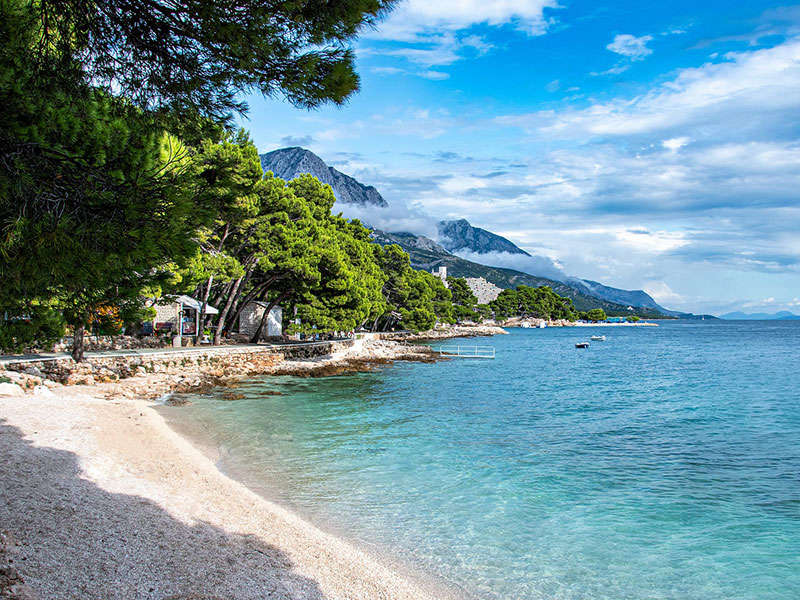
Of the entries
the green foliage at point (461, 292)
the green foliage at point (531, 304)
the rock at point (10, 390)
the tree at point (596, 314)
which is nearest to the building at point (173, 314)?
the rock at point (10, 390)

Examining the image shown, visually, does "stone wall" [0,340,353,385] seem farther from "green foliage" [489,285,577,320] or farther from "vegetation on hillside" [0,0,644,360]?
"green foliage" [489,285,577,320]

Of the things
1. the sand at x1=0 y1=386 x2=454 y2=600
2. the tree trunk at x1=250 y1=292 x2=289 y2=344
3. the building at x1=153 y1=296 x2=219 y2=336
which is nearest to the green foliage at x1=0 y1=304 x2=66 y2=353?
the sand at x1=0 y1=386 x2=454 y2=600

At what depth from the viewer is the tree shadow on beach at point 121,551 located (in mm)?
5102

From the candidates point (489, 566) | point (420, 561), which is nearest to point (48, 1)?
point (420, 561)

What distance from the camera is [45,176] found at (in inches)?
158

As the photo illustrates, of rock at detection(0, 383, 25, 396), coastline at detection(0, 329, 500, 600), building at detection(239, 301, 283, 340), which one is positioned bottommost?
coastline at detection(0, 329, 500, 600)

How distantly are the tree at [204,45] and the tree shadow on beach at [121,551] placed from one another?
178 inches

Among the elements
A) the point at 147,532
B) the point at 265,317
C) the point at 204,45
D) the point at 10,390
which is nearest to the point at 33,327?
the point at 147,532

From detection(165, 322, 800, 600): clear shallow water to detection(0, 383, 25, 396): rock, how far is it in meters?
4.21

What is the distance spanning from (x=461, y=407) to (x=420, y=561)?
15243 millimetres

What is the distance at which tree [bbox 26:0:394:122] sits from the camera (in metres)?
4.19

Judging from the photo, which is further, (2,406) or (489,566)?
(2,406)

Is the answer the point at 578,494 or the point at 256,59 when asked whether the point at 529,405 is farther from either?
the point at 256,59

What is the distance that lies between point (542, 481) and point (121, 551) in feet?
29.1
